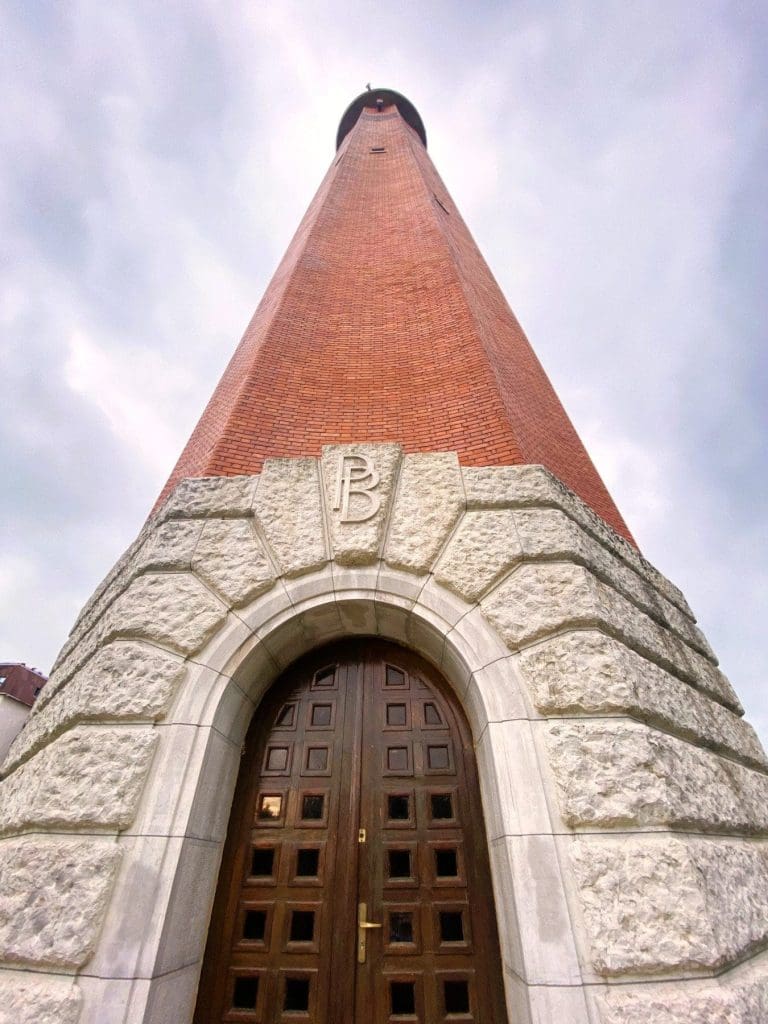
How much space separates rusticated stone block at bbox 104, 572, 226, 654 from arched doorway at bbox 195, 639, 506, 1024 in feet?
2.59

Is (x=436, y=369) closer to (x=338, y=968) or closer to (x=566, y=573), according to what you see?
(x=566, y=573)

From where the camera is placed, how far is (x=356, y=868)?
2873 mm

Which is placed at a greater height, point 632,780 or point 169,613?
point 169,613

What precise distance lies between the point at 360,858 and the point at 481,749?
959 millimetres

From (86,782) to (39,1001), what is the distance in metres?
0.84

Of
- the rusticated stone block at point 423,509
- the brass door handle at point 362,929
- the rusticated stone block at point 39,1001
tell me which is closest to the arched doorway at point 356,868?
the brass door handle at point 362,929

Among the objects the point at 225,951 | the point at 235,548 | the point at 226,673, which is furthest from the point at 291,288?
the point at 225,951

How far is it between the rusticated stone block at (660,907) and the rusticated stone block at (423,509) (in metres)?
1.80

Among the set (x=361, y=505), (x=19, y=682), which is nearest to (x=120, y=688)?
(x=361, y=505)

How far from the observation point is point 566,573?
313 centimetres

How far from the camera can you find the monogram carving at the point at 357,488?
11.7 ft

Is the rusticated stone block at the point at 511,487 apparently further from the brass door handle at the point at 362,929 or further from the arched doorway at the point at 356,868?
the brass door handle at the point at 362,929

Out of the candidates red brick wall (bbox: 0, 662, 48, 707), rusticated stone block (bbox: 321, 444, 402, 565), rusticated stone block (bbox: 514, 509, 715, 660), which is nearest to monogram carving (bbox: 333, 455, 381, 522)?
rusticated stone block (bbox: 321, 444, 402, 565)

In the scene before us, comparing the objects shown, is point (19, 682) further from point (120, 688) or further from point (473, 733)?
point (473, 733)
